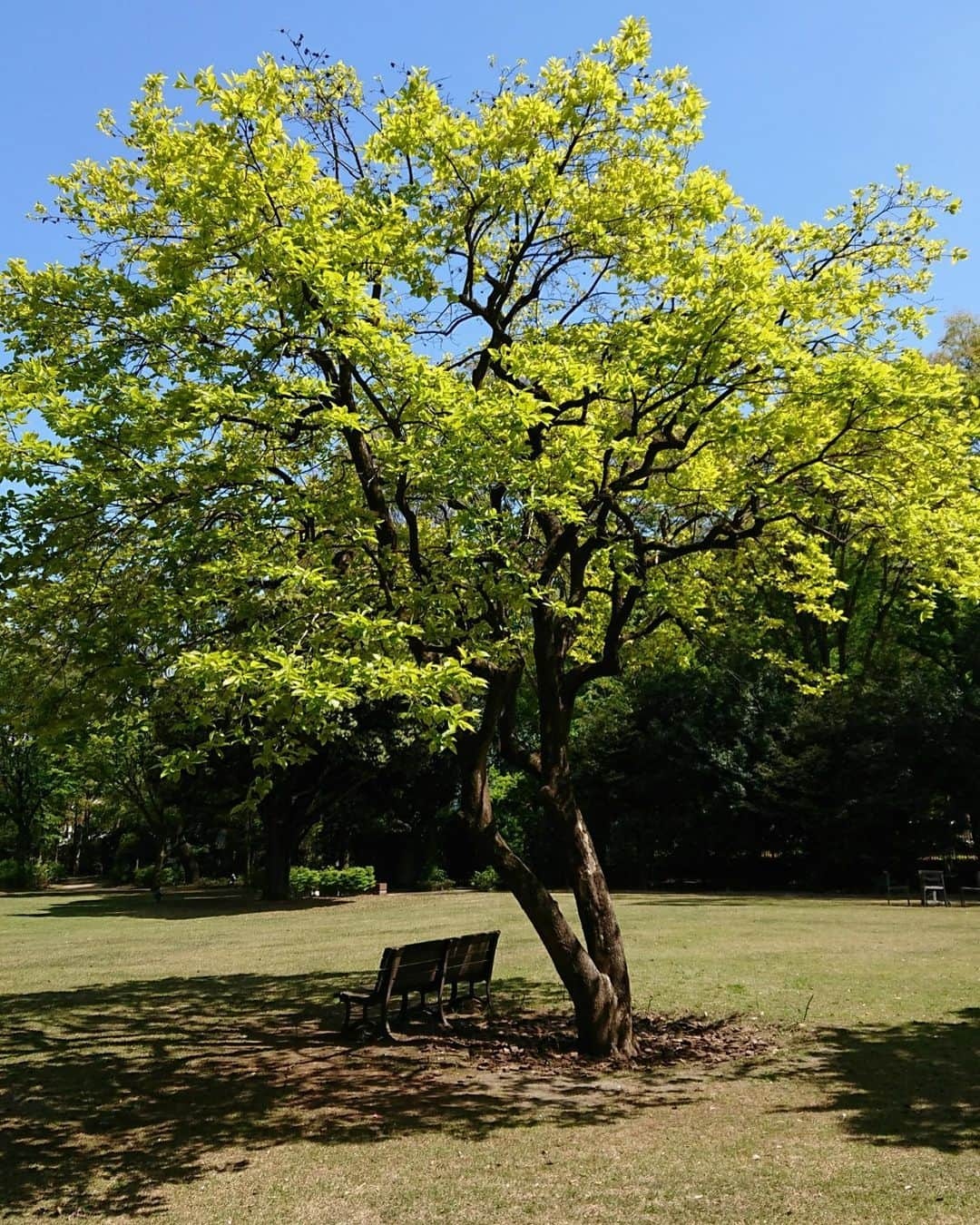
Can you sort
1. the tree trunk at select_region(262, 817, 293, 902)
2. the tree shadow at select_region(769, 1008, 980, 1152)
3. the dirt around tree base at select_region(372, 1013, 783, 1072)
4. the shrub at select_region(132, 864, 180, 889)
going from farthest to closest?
the shrub at select_region(132, 864, 180, 889) → the tree trunk at select_region(262, 817, 293, 902) → the dirt around tree base at select_region(372, 1013, 783, 1072) → the tree shadow at select_region(769, 1008, 980, 1152)

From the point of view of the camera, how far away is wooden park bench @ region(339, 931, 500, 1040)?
9953mm

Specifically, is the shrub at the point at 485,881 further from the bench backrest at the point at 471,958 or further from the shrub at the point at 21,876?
the bench backrest at the point at 471,958

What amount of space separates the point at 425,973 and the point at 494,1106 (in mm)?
2983

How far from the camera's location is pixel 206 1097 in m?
8.00

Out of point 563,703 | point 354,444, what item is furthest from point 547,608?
point 354,444

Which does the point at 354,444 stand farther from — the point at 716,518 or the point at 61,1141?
the point at 61,1141

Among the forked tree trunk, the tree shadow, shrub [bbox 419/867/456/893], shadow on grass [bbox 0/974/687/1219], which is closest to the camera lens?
shadow on grass [bbox 0/974/687/1219]

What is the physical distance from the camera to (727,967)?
14.0 meters

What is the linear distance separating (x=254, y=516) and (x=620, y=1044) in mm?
5911

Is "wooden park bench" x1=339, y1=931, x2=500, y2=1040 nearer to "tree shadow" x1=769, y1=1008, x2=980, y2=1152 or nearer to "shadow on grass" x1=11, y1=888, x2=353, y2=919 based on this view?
"tree shadow" x1=769, y1=1008, x2=980, y2=1152

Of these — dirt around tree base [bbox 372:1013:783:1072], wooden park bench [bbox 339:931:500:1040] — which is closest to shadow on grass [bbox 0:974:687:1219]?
dirt around tree base [bbox 372:1013:783:1072]

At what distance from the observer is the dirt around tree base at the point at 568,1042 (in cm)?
909

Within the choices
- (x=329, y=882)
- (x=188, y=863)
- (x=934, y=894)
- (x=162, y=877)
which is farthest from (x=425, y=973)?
(x=162, y=877)

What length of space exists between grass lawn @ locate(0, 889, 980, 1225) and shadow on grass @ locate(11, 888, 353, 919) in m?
14.1
